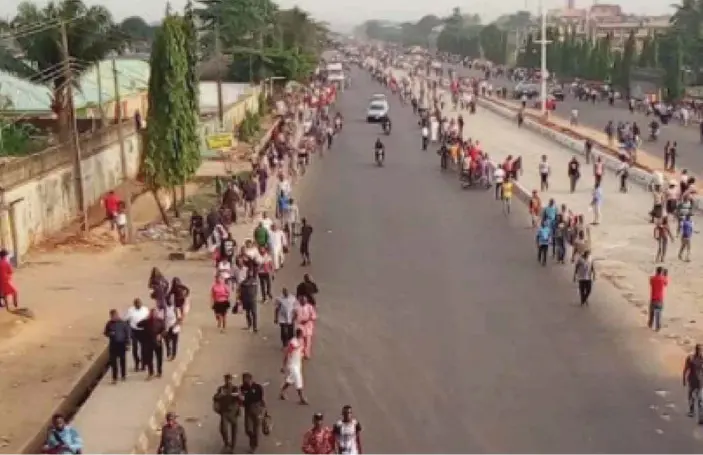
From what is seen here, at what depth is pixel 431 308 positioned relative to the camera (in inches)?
698

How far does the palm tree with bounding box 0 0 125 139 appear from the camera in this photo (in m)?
27.7

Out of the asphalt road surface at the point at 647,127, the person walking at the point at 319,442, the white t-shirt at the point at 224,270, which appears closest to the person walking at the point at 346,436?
the person walking at the point at 319,442

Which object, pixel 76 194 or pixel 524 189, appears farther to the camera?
pixel 524 189

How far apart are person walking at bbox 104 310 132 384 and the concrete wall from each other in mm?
7393

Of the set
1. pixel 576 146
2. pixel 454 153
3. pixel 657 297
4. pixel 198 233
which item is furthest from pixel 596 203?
pixel 576 146

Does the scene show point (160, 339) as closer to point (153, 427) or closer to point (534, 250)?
point (153, 427)

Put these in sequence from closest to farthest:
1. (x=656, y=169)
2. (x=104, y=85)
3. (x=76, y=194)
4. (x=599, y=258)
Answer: (x=599, y=258) < (x=76, y=194) < (x=656, y=169) < (x=104, y=85)

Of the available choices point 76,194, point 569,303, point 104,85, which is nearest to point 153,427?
point 569,303

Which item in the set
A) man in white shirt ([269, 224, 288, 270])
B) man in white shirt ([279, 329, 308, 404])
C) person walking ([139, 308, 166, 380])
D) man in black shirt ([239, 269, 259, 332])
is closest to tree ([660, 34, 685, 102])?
man in white shirt ([269, 224, 288, 270])

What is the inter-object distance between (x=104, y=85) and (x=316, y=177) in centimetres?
1725

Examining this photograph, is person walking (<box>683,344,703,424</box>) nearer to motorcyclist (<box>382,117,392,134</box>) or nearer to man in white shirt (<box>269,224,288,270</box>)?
man in white shirt (<box>269,224,288,270</box>)

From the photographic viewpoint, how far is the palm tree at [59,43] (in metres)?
27.7

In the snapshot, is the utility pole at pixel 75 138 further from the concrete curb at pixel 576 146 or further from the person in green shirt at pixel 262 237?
the concrete curb at pixel 576 146

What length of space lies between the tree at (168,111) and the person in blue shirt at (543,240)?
882 centimetres
